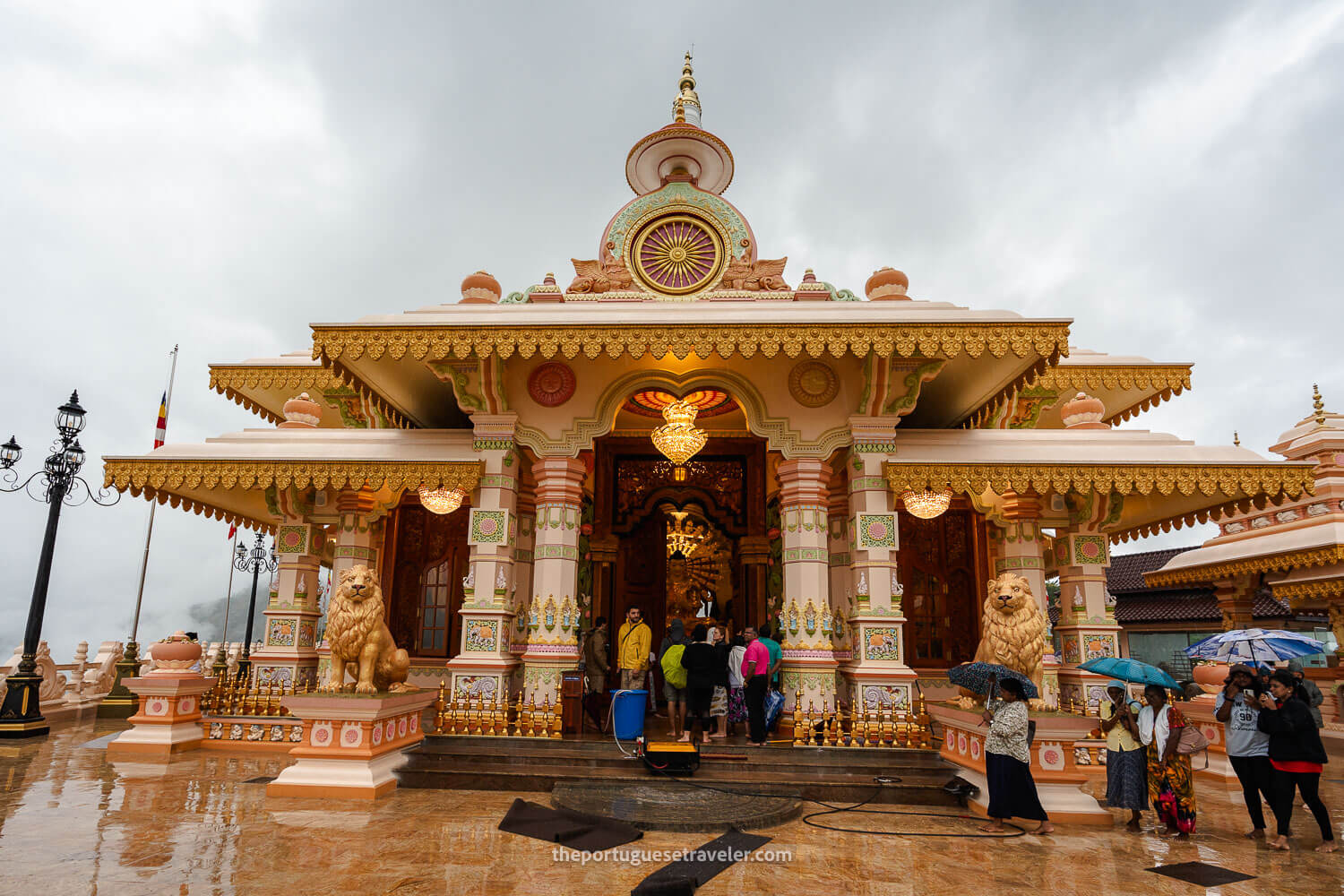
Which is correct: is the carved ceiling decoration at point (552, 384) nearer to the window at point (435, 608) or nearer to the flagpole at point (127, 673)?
the window at point (435, 608)

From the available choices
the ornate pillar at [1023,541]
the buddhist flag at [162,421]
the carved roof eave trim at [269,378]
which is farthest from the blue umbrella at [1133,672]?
the buddhist flag at [162,421]

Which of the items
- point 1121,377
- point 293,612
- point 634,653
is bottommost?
point 634,653

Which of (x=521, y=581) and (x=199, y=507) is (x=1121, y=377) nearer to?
(x=521, y=581)

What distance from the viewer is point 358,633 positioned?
6945 millimetres

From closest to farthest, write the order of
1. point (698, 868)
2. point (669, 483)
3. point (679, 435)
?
point (698, 868) < point (679, 435) < point (669, 483)

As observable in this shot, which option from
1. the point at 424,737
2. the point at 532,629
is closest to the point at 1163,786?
the point at 532,629

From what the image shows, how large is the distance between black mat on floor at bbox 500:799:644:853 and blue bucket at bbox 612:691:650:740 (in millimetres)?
1547

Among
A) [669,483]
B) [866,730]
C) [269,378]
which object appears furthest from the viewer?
[669,483]

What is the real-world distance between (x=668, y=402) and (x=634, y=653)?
4023mm

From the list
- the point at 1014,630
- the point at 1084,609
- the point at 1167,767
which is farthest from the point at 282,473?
the point at 1084,609

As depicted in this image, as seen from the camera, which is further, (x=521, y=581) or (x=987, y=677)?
(x=521, y=581)

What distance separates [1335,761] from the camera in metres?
9.31

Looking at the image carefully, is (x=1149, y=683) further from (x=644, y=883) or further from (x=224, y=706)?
(x=224, y=706)

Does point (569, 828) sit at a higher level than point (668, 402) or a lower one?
lower
